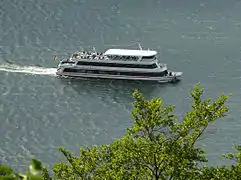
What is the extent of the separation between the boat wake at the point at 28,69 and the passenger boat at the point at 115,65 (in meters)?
0.96

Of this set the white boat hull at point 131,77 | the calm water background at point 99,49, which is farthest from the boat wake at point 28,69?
the white boat hull at point 131,77

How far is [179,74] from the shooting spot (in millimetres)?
Answer: 62719

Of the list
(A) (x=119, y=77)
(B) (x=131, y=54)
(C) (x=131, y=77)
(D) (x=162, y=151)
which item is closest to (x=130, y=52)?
(B) (x=131, y=54)

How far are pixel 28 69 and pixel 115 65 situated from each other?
8.90 m

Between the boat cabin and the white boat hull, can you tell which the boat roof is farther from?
the white boat hull

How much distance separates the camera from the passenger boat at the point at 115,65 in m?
65.0

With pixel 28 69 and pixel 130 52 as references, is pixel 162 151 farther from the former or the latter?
pixel 130 52

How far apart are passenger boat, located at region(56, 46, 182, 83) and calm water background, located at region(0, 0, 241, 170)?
1.51 m

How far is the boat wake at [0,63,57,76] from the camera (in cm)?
6329

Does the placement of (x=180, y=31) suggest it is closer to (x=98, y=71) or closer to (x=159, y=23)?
(x=159, y=23)

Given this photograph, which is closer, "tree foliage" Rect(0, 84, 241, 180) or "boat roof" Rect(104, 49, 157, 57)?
"tree foliage" Rect(0, 84, 241, 180)

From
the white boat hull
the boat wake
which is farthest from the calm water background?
the white boat hull

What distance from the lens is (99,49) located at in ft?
227

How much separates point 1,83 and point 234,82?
21.5 meters
